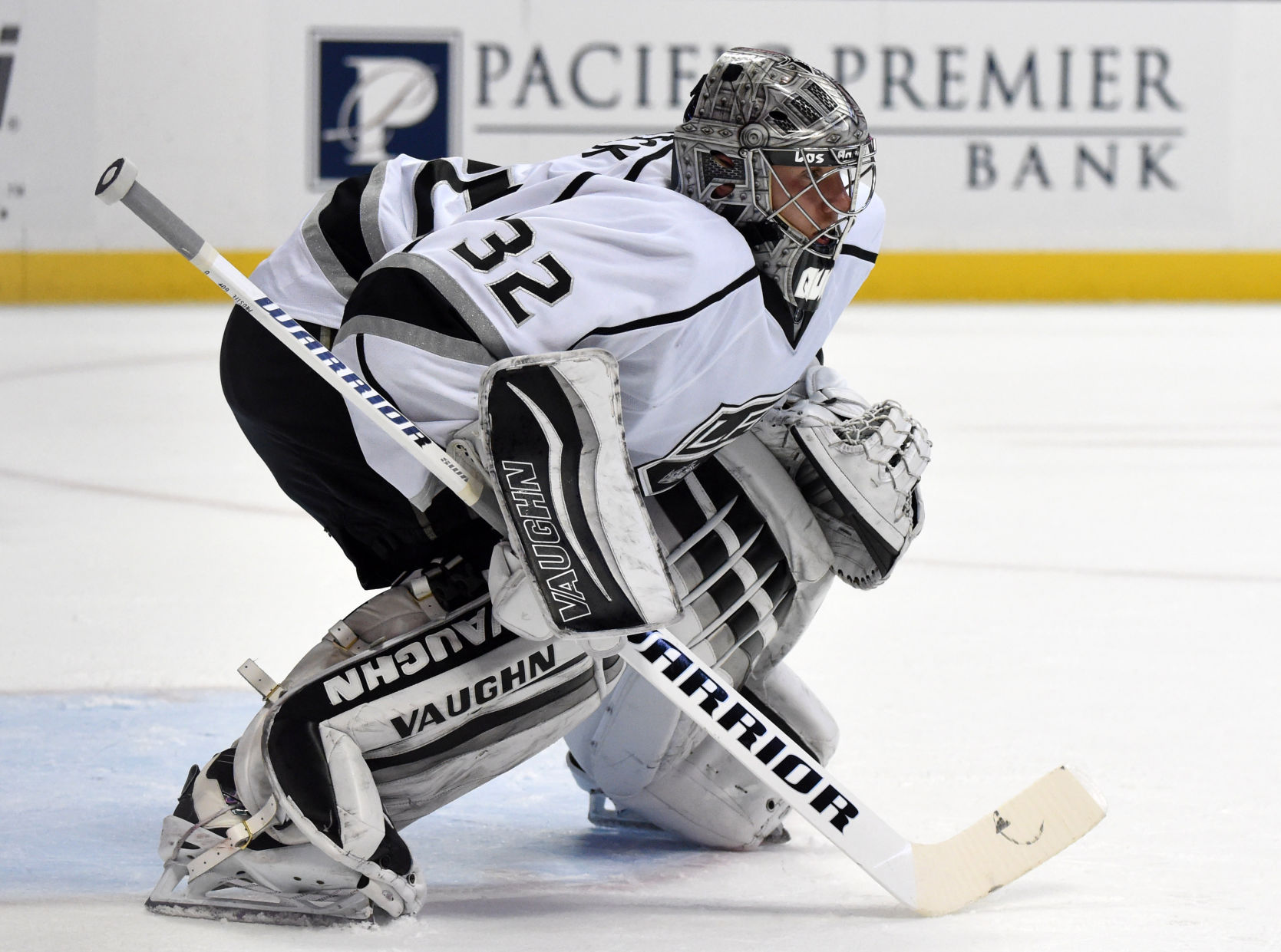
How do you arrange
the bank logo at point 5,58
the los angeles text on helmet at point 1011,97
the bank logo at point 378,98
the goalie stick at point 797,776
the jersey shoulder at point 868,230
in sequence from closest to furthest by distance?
the goalie stick at point 797,776 < the jersey shoulder at point 868,230 < the bank logo at point 5,58 < the bank logo at point 378,98 < the los angeles text on helmet at point 1011,97

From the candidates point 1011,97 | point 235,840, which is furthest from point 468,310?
point 1011,97

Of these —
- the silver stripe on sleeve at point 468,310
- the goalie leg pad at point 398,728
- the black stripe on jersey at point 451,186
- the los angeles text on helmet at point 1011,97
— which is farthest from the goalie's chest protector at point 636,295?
the los angeles text on helmet at point 1011,97

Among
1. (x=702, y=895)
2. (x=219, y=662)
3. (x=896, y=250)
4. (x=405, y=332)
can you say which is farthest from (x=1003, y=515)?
(x=896, y=250)

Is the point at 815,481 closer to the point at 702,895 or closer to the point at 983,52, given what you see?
the point at 702,895

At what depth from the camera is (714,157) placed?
157 cm

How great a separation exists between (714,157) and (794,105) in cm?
9

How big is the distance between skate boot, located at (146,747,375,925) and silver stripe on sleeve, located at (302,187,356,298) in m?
0.51

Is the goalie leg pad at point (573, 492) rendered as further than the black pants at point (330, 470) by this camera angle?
No

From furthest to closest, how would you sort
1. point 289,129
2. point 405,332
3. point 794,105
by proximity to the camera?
point 289,129
point 794,105
point 405,332

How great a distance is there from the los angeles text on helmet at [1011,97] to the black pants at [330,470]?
6.32 m

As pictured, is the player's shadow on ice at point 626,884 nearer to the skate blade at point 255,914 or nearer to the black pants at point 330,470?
the skate blade at point 255,914

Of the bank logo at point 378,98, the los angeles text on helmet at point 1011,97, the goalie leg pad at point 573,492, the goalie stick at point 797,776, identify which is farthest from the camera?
the los angeles text on helmet at point 1011,97

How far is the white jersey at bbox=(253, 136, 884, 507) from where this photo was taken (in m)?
1.41

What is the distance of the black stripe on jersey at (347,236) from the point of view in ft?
5.54
